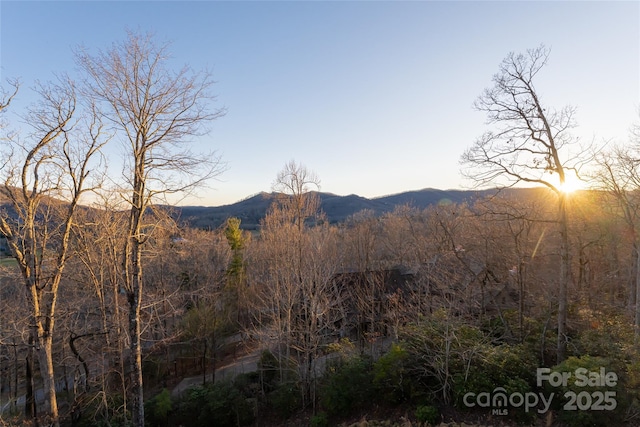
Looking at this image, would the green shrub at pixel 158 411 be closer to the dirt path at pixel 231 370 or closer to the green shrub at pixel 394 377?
the dirt path at pixel 231 370

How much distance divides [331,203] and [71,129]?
139m

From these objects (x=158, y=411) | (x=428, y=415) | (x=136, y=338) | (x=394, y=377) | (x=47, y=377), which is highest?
(x=136, y=338)

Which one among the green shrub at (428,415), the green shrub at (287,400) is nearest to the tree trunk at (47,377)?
the green shrub at (287,400)

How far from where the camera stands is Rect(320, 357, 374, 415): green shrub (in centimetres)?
1070

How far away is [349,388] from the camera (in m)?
10.8

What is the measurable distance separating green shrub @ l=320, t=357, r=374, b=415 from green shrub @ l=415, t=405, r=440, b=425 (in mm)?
1986

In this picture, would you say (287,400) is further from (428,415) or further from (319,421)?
(428,415)

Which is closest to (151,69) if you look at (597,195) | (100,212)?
(100,212)

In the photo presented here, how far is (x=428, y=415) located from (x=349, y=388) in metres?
2.79

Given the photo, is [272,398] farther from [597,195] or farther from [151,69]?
[597,195]

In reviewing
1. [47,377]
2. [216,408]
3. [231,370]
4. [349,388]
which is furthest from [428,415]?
[231,370]

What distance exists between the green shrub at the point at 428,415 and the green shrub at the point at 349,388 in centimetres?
199

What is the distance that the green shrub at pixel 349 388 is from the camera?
10.7 meters

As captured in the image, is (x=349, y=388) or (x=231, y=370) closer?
(x=349, y=388)
